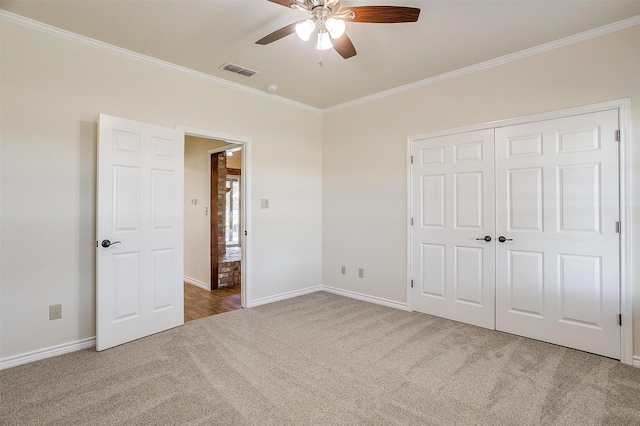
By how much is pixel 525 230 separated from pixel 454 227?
67cm

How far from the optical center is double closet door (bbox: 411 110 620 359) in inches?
106

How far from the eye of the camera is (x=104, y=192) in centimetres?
281

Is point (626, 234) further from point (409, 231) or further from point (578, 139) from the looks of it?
point (409, 231)

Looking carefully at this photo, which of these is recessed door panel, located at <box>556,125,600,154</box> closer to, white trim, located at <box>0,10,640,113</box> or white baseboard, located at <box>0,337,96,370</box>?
white trim, located at <box>0,10,640,113</box>

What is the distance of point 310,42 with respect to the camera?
289cm

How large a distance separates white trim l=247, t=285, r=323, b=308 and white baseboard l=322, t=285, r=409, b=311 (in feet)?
0.57

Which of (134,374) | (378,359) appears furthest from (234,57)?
(378,359)

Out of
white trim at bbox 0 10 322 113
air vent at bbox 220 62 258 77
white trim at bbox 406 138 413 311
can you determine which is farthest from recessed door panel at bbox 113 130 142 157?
white trim at bbox 406 138 413 311

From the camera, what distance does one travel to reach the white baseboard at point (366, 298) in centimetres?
398

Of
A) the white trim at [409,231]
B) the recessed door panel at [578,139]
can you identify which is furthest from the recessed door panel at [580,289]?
the white trim at [409,231]

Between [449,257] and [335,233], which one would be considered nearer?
Result: [449,257]

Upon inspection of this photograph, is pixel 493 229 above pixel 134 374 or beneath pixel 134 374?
above

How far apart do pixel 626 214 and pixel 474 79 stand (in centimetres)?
183

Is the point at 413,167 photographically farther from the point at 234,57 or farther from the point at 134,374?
the point at 134,374
